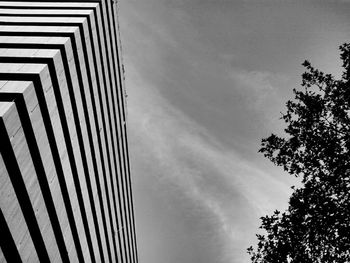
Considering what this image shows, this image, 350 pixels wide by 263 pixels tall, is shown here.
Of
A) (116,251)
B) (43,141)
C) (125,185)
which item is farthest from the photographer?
(125,185)

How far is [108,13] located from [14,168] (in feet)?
55.4

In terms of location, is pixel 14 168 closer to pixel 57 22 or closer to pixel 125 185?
pixel 57 22

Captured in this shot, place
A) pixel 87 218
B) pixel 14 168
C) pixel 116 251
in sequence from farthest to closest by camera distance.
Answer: pixel 116 251 → pixel 87 218 → pixel 14 168

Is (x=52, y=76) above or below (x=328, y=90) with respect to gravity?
above

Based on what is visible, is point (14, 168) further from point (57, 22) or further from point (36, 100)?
point (57, 22)

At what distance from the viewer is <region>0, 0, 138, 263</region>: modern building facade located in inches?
457

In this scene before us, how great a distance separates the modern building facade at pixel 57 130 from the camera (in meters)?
11.6

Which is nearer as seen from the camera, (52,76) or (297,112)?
(297,112)

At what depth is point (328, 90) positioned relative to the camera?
1197cm

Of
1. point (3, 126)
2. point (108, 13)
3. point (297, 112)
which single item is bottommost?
point (3, 126)

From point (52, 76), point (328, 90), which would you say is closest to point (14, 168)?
point (52, 76)

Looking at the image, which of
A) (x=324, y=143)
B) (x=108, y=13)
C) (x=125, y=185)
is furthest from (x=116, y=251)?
(x=324, y=143)

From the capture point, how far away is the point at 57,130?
48.3 ft

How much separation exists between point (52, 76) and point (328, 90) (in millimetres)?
12381
